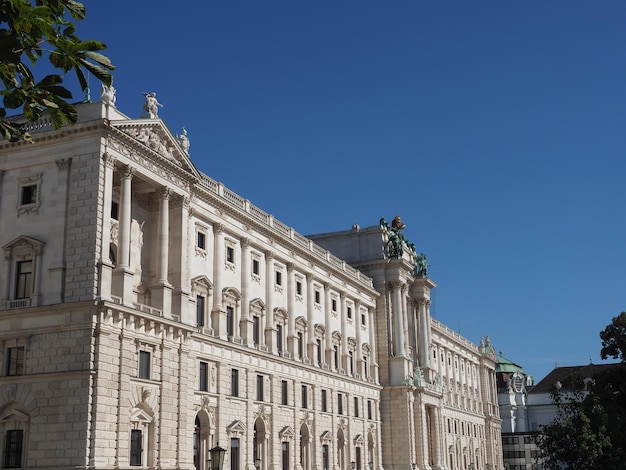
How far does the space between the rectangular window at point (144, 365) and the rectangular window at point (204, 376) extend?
299 inches

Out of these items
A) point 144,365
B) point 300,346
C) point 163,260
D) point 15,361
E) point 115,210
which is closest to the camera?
point 15,361

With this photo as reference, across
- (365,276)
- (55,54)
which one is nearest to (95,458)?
(55,54)

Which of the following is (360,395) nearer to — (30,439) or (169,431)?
(169,431)

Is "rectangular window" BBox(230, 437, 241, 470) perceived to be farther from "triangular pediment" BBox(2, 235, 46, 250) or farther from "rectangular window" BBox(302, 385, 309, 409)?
"triangular pediment" BBox(2, 235, 46, 250)

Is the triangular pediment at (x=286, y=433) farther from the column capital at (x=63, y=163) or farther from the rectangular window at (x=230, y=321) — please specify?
the column capital at (x=63, y=163)

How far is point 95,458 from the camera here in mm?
36688

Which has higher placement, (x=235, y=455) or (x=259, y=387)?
(x=259, y=387)

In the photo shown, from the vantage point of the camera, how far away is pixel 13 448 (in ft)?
126

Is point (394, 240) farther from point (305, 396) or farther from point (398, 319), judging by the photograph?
point (305, 396)

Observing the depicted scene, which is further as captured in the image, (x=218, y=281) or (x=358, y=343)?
(x=358, y=343)

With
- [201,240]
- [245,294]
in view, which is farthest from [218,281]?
[245,294]

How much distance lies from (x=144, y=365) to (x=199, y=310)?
9680 mm

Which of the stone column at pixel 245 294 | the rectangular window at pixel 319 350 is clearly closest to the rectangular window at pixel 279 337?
the stone column at pixel 245 294

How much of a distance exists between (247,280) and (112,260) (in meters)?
15.3
